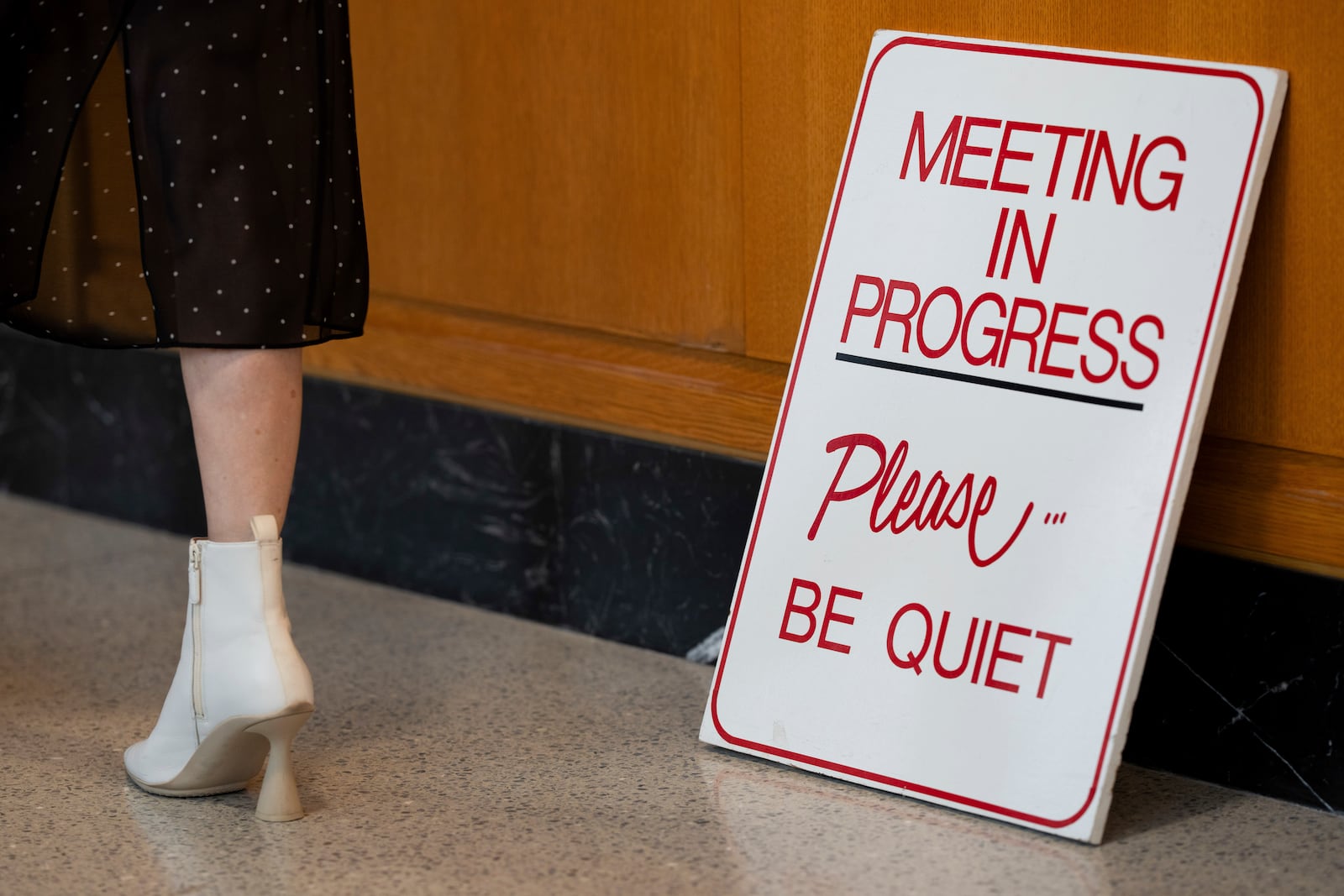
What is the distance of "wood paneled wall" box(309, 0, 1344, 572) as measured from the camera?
1403mm

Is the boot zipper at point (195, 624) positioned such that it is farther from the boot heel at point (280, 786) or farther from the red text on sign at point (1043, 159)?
the red text on sign at point (1043, 159)

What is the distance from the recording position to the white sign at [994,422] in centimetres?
138

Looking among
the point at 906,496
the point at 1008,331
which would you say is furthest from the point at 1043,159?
the point at 906,496

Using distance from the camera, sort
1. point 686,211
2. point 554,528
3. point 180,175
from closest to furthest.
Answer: point 180,175, point 686,211, point 554,528

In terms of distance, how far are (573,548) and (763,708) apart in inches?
18.0

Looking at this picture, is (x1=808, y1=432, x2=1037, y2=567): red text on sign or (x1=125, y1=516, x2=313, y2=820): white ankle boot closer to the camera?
(x1=125, y1=516, x2=313, y2=820): white ankle boot

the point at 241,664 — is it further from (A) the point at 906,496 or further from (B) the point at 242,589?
(A) the point at 906,496

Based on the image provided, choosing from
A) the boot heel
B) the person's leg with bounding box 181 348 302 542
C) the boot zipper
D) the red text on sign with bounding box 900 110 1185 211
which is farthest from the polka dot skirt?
A: the red text on sign with bounding box 900 110 1185 211

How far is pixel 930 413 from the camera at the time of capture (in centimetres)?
151

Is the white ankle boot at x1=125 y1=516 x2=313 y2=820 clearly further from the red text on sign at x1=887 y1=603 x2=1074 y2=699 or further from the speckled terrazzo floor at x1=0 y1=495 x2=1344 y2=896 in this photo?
the red text on sign at x1=887 y1=603 x2=1074 y2=699

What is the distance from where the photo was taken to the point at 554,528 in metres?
1.97

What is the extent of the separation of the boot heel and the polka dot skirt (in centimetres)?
34

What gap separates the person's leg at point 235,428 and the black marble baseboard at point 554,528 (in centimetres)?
56

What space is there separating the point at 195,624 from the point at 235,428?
173 millimetres
